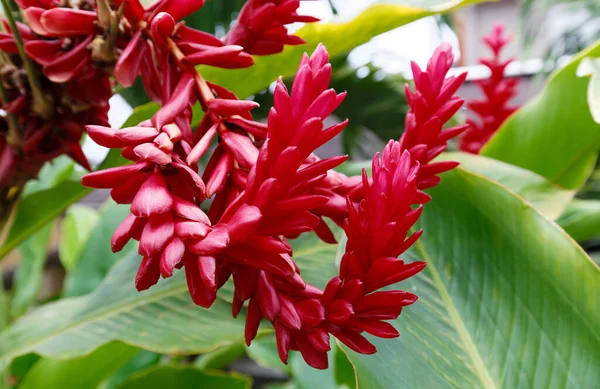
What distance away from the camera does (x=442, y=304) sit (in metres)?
0.43

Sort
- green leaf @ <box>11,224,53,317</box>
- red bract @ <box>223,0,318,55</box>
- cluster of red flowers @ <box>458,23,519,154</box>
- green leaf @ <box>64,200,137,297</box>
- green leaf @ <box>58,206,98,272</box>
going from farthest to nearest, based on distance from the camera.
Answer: green leaf @ <box>58,206,98,272</box> < green leaf @ <box>11,224,53,317</box> < green leaf @ <box>64,200,137,297</box> < cluster of red flowers @ <box>458,23,519,154</box> < red bract @ <box>223,0,318,55</box>

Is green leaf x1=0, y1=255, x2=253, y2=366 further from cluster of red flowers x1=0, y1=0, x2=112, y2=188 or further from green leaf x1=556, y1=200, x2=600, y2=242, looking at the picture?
green leaf x1=556, y1=200, x2=600, y2=242

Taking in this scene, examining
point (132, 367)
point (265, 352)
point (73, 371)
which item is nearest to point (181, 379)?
point (73, 371)

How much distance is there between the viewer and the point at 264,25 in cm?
37

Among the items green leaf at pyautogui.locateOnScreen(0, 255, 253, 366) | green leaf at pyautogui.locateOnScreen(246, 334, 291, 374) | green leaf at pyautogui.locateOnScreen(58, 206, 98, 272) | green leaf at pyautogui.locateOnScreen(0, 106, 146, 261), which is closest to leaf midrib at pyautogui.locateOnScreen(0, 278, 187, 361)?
green leaf at pyautogui.locateOnScreen(0, 255, 253, 366)

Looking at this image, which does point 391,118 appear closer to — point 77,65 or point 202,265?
point 77,65

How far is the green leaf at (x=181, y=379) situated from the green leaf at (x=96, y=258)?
267 millimetres

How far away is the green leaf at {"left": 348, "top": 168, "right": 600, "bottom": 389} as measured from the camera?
37cm

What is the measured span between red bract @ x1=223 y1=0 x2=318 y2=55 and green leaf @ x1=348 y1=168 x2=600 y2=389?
0.20 m

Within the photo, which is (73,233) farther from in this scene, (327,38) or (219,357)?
(327,38)

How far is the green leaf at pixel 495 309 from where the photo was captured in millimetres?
368

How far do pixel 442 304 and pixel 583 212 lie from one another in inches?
12.6

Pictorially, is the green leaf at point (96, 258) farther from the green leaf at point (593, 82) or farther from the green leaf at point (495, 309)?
the green leaf at point (593, 82)

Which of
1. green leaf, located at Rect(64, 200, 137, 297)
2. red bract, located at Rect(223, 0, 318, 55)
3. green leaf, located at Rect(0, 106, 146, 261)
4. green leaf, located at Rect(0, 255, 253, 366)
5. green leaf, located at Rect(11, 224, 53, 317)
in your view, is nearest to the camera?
red bract, located at Rect(223, 0, 318, 55)
